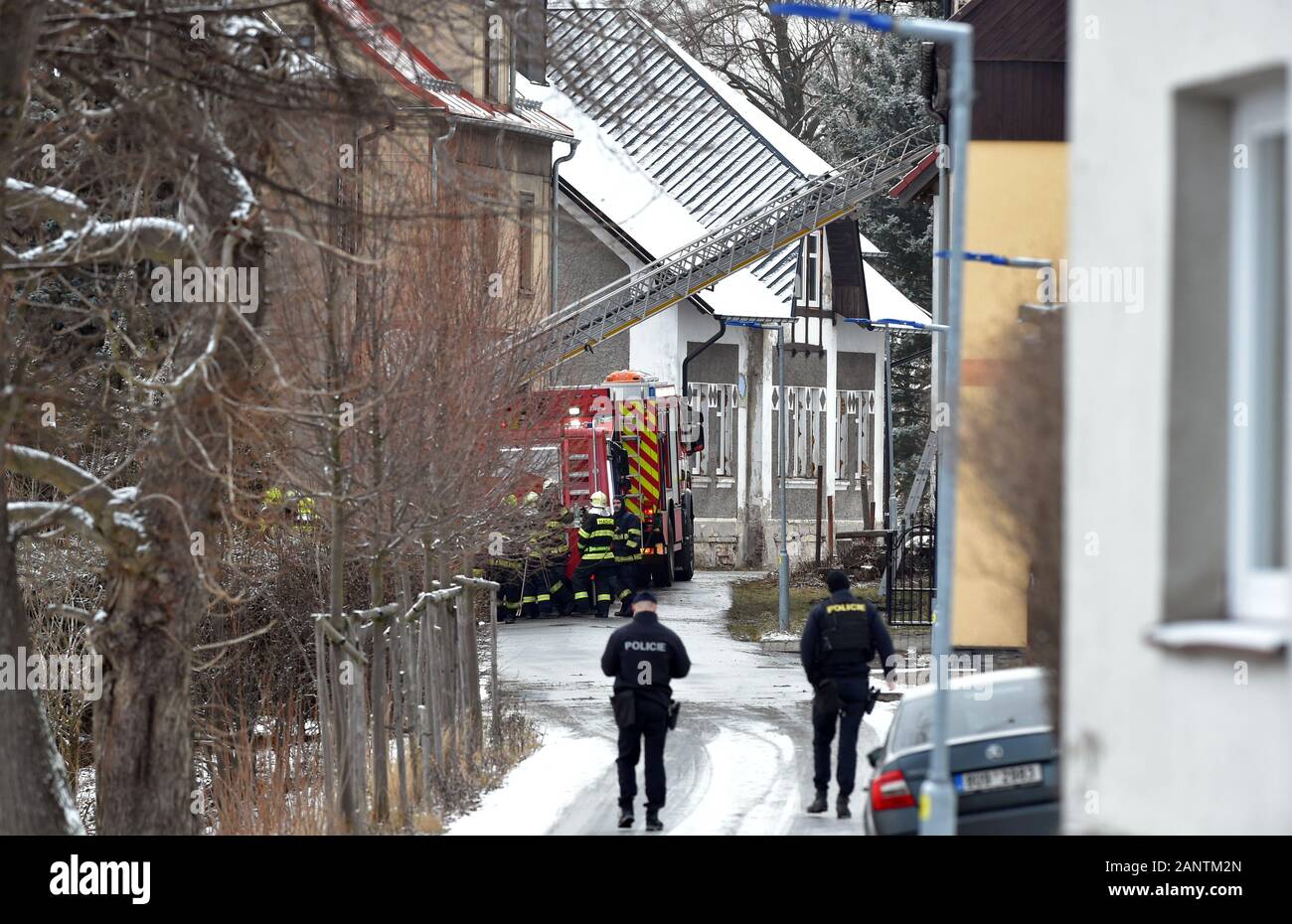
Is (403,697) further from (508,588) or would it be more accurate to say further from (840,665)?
(508,588)

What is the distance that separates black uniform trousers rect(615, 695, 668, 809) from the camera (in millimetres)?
11953

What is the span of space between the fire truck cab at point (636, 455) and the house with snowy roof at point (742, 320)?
9.66ft

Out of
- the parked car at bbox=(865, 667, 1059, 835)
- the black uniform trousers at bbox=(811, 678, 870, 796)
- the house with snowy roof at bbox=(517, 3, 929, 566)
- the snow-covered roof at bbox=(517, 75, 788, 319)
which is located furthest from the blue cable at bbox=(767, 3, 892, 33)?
the snow-covered roof at bbox=(517, 75, 788, 319)

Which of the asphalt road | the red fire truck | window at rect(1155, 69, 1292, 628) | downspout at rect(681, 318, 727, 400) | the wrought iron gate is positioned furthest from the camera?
downspout at rect(681, 318, 727, 400)

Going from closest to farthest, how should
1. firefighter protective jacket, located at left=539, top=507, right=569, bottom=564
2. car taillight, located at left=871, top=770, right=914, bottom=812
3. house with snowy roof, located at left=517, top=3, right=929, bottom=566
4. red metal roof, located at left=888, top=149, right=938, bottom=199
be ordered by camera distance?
car taillight, located at left=871, top=770, right=914, bottom=812, firefighter protective jacket, located at left=539, top=507, right=569, bottom=564, red metal roof, located at left=888, top=149, right=938, bottom=199, house with snowy roof, located at left=517, top=3, right=929, bottom=566

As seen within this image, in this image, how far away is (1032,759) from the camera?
920 cm

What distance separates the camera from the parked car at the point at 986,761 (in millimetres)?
9164

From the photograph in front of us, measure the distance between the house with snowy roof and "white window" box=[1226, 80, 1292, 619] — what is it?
24.9m

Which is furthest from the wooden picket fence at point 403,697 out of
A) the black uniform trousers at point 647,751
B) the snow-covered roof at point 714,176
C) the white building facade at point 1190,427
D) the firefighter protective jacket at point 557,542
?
the snow-covered roof at point 714,176

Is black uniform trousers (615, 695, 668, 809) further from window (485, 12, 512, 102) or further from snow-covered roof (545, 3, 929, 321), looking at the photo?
snow-covered roof (545, 3, 929, 321)

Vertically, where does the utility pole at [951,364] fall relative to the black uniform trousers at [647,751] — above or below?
above

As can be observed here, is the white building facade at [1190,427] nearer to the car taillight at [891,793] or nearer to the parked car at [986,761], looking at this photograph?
the parked car at [986,761]

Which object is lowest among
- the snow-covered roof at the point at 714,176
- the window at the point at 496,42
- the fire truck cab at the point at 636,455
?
the fire truck cab at the point at 636,455
